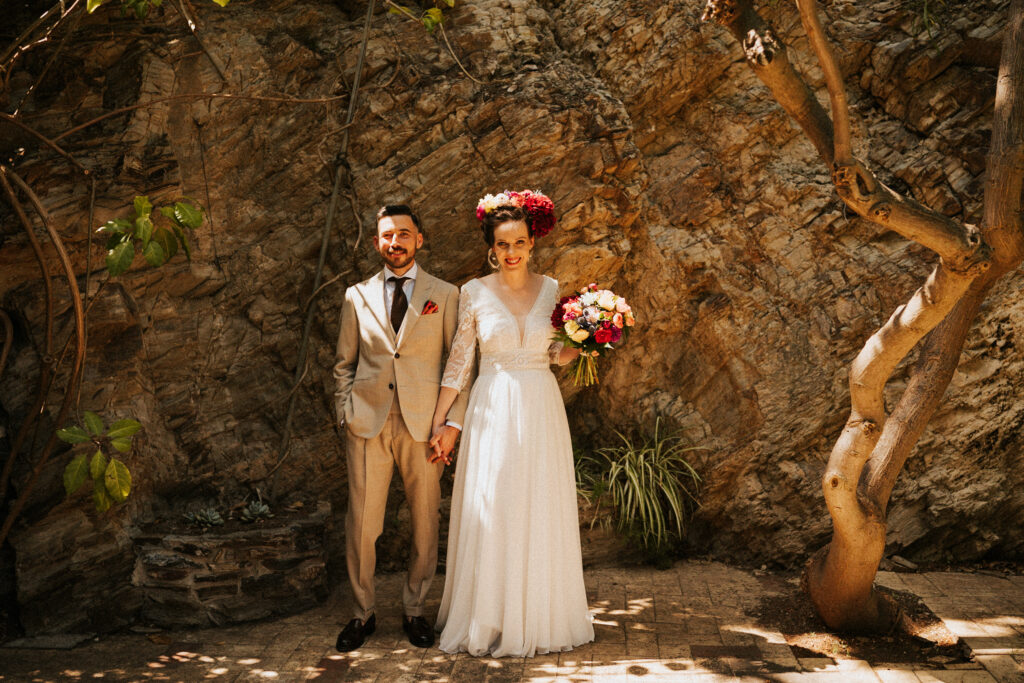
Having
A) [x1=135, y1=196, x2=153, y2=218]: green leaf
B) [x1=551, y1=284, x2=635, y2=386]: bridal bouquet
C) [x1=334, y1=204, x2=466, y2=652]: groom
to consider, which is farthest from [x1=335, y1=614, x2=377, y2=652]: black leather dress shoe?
[x1=135, y1=196, x2=153, y2=218]: green leaf

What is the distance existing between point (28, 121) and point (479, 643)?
4176 millimetres

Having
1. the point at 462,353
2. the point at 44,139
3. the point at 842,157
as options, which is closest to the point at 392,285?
the point at 462,353

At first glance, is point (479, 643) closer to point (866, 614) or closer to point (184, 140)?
point (866, 614)

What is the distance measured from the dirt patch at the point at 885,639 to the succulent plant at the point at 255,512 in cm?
302

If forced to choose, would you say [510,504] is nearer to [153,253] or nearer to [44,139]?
[153,253]

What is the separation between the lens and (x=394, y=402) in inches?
170

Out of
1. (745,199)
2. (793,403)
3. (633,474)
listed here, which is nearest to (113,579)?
(633,474)

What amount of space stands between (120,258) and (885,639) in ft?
14.5

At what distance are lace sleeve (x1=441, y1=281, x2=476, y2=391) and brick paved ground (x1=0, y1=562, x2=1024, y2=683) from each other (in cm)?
142

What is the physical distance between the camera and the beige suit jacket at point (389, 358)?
426 cm

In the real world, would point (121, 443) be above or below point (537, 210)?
below

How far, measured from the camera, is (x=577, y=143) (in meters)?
5.43

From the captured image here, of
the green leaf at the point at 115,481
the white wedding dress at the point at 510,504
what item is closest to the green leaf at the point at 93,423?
the green leaf at the point at 115,481

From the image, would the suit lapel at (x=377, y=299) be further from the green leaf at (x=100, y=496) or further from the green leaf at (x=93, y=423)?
the green leaf at (x=100, y=496)
